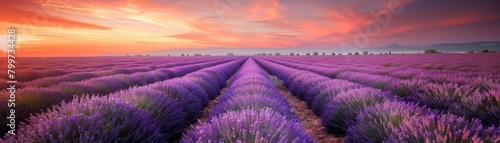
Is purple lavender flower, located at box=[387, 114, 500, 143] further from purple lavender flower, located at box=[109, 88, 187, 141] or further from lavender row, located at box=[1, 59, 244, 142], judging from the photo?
purple lavender flower, located at box=[109, 88, 187, 141]

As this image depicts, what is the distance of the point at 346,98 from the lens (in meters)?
4.41

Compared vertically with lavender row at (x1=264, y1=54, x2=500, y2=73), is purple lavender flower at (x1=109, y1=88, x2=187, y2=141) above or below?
below

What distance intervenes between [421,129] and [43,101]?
17.2 ft

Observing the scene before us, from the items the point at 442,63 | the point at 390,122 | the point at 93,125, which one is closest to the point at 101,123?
the point at 93,125

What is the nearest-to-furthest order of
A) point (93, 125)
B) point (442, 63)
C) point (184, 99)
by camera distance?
point (93, 125) → point (184, 99) → point (442, 63)

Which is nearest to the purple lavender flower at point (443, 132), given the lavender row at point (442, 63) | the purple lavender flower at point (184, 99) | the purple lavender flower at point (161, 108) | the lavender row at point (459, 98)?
the lavender row at point (459, 98)

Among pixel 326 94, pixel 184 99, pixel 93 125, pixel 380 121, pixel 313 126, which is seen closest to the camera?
pixel 93 125

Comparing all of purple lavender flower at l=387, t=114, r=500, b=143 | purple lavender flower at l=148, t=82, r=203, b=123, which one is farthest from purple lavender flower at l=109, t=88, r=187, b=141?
purple lavender flower at l=387, t=114, r=500, b=143

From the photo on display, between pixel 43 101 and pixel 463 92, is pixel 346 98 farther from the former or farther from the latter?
pixel 43 101

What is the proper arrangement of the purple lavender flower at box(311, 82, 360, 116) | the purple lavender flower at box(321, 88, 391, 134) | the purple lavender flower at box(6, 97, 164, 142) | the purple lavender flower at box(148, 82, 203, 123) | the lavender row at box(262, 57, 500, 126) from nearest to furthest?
1. the purple lavender flower at box(6, 97, 164, 142)
2. the lavender row at box(262, 57, 500, 126)
3. the purple lavender flower at box(321, 88, 391, 134)
4. the purple lavender flower at box(148, 82, 203, 123)
5. the purple lavender flower at box(311, 82, 360, 116)

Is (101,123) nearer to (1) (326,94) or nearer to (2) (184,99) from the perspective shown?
(2) (184,99)

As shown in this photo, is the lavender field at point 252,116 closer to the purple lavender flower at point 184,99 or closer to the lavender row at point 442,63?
the purple lavender flower at point 184,99

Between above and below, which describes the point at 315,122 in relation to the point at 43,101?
below

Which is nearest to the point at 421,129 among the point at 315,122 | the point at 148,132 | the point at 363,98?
the point at 363,98
